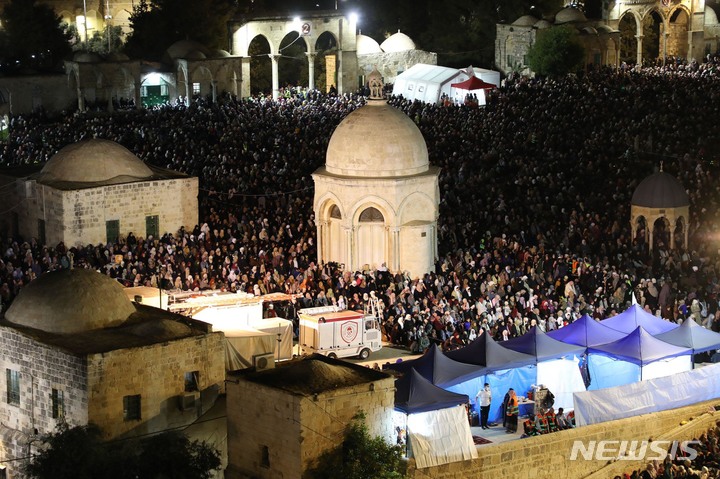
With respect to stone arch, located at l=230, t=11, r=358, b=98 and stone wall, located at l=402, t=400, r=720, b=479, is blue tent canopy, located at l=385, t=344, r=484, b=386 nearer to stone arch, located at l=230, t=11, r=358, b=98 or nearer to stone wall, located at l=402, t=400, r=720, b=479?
stone wall, located at l=402, t=400, r=720, b=479

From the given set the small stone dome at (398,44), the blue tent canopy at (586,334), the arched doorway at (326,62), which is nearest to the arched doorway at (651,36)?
the small stone dome at (398,44)

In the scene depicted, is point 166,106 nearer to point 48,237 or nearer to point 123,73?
point 123,73

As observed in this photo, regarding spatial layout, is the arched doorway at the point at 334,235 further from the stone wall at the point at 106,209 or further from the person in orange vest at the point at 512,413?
the person in orange vest at the point at 512,413

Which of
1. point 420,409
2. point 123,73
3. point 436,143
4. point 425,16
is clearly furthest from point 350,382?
point 425,16

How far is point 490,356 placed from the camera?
33375mm

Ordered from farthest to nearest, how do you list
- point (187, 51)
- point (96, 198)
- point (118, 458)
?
point (187, 51) → point (96, 198) → point (118, 458)

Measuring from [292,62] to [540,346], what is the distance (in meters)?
52.4

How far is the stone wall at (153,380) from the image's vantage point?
30.4m

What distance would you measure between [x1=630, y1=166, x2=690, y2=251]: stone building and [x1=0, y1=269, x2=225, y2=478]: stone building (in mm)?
17735

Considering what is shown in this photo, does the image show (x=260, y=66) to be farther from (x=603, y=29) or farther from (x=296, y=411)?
(x=296, y=411)

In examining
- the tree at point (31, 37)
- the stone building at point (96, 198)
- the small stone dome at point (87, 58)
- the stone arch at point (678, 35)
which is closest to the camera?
the stone building at point (96, 198)

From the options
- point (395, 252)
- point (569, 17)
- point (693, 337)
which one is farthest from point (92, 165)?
point (569, 17)

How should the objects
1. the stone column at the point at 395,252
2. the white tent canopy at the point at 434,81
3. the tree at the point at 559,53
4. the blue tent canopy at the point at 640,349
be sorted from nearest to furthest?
1. the blue tent canopy at the point at 640,349
2. the stone column at the point at 395,252
3. the white tent canopy at the point at 434,81
4. the tree at the point at 559,53

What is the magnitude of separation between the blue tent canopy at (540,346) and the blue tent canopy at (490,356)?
246 millimetres
